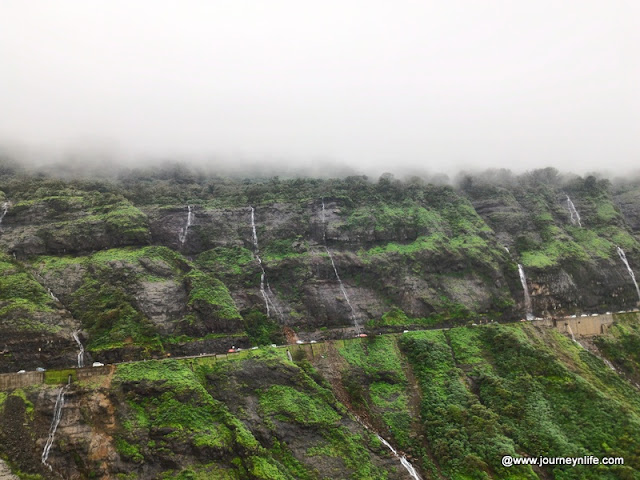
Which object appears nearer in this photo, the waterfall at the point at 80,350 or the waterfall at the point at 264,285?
the waterfall at the point at 80,350

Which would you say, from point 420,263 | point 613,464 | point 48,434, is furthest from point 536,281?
point 48,434

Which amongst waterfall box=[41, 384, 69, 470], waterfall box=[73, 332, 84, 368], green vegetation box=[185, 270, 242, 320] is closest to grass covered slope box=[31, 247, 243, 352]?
green vegetation box=[185, 270, 242, 320]

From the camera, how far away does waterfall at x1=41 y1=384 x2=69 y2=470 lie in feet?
88.6

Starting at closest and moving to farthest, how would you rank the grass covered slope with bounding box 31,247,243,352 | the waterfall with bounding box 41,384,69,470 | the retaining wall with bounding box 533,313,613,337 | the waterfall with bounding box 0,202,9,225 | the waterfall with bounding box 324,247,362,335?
the waterfall with bounding box 41,384,69,470 < the grass covered slope with bounding box 31,247,243,352 < the retaining wall with bounding box 533,313,613,337 < the waterfall with bounding box 324,247,362,335 < the waterfall with bounding box 0,202,9,225

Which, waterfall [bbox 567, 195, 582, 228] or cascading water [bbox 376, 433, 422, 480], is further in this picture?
waterfall [bbox 567, 195, 582, 228]

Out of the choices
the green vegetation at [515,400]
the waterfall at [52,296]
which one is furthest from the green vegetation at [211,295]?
the green vegetation at [515,400]

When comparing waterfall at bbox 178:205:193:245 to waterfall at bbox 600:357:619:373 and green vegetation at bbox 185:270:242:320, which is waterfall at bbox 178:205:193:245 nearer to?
green vegetation at bbox 185:270:242:320

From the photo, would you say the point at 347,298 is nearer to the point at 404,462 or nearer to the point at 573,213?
the point at 404,462

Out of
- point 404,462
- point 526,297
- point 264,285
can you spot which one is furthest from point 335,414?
point 526,297

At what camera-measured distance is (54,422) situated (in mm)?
28672

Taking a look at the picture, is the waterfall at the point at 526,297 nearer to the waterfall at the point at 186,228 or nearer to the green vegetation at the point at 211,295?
the green vegetation at the point at 211,295

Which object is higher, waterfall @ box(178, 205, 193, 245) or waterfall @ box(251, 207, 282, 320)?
waterfall @ box(178, 205, 193, 245)

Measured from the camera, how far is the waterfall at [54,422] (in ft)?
88.6

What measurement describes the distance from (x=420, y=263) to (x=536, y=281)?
1504 cm
